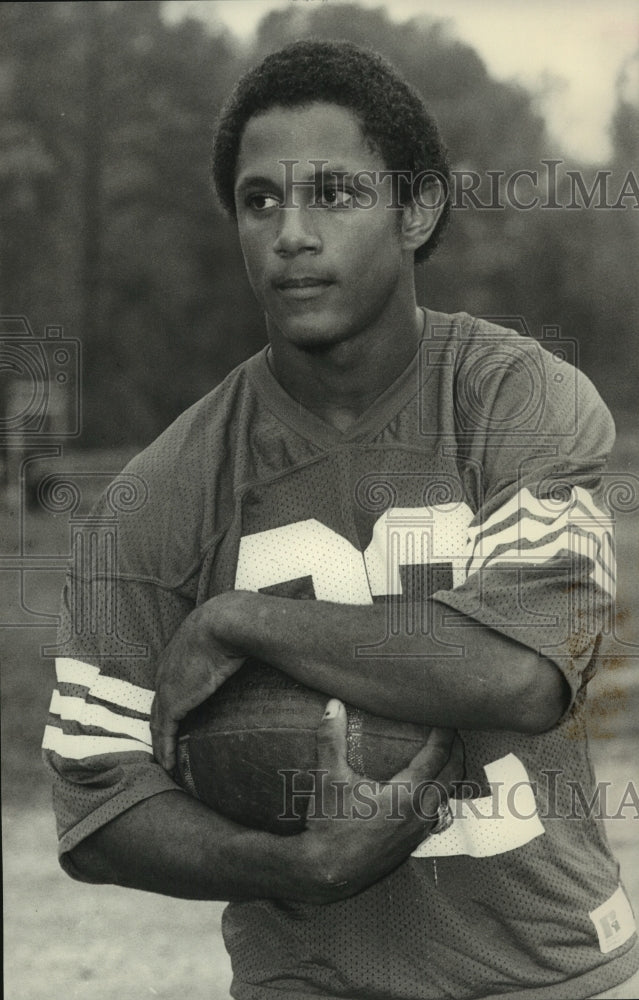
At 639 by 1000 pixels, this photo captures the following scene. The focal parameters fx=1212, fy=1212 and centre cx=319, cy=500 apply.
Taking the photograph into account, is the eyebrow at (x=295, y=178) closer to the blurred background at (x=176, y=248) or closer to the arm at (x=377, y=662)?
the blurred background at (x=176, y=248)

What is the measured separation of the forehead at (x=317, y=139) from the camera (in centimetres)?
222

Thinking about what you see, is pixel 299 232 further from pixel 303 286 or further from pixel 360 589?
pixel 360 589

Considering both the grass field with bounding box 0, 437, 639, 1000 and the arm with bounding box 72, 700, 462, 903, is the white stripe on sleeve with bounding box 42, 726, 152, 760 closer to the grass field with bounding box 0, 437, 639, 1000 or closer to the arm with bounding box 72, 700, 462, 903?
the arm with bounding box 72, 700, 462, 903

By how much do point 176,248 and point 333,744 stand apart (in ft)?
3.73

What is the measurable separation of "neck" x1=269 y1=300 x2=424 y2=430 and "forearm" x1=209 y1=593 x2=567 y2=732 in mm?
417

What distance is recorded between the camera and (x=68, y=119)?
103 inches

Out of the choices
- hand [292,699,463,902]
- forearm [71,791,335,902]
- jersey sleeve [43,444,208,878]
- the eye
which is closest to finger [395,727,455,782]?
hand [292,699,463,902]

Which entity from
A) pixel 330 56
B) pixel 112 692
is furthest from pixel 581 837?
pixel 330 56

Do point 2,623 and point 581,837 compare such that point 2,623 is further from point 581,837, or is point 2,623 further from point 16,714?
point 581,837

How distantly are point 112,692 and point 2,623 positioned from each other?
0.39m

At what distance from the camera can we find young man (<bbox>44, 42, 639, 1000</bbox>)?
219 centimetres

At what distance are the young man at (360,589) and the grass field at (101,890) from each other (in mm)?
147

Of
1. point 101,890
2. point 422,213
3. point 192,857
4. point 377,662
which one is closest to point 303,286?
point 422,213

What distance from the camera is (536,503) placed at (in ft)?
7.27
